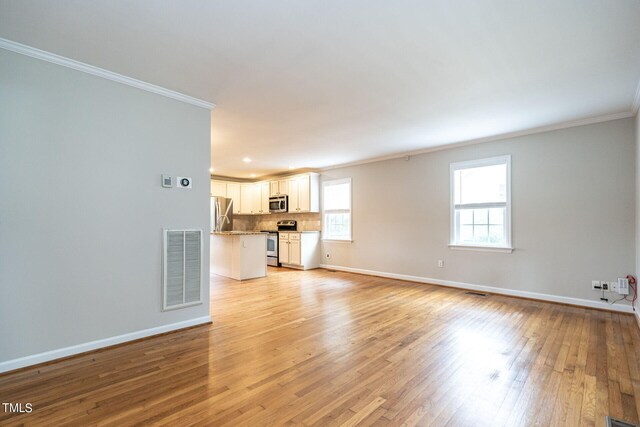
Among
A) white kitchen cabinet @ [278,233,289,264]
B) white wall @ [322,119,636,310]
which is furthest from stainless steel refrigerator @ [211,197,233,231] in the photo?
white wall @ [322,119,636,310]

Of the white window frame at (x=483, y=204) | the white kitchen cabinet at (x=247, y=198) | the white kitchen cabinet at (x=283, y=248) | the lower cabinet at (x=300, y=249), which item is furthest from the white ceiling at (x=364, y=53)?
the white kitchen cabinet at (x=247, y=198)

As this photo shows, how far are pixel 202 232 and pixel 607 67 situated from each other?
4242 mm

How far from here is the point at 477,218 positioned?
515 cm

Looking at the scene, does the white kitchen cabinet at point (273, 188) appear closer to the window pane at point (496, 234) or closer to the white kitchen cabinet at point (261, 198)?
the white kitchen cabinet at point (261, 198)

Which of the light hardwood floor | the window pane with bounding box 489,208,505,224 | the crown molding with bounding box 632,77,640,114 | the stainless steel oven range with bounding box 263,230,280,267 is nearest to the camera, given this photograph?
the light hardwood floor

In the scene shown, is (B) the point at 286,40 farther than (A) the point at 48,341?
No

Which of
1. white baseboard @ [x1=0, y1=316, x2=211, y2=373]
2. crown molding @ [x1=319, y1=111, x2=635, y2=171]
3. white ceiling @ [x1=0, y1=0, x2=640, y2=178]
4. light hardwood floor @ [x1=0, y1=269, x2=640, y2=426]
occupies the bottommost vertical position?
light hardwood floor @ [x1=0, y1=269, x2=640, y2=426]

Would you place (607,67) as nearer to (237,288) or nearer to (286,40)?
(286,40)

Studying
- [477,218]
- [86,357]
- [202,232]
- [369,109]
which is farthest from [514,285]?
[86,357]

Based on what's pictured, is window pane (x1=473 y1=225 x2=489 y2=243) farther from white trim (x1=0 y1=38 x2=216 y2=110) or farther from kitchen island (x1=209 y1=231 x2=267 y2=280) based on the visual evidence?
white trim (x1=0 y1=38 x2=216 y2=110)

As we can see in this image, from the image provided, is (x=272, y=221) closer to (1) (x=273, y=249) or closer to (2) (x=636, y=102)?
(1) (x=273, y=249)

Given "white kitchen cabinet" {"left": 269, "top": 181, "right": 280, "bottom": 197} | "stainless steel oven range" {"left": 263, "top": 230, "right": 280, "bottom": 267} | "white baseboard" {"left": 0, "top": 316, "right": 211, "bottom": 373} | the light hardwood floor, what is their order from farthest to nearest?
"white kitchen cabinet" {"left": 269, "top": 181, "right": 280, "bottom": 197}, "stainless steel oven range" {"left": 263, "top": 230, "right": 280, "bottom": 267}, "white baseboard" {"left": 0, "top": 316, "right": 211, "bottom": 373}, the light hardwood floor

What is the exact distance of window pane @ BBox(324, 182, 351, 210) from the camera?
720cm

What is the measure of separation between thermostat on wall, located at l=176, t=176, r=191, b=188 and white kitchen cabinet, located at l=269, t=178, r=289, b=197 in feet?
15.8
